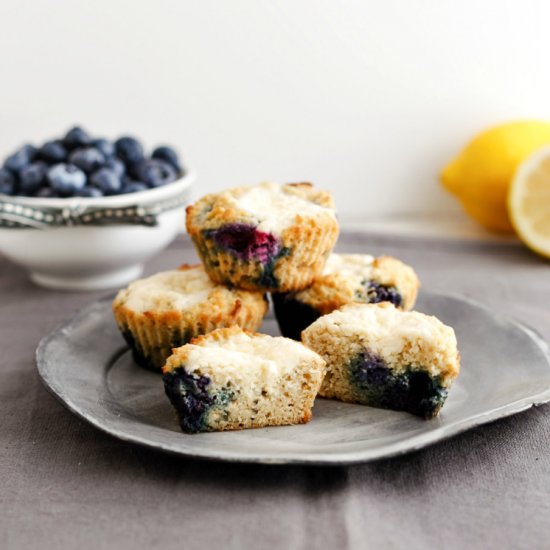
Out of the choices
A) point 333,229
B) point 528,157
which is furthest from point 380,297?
point 528,157

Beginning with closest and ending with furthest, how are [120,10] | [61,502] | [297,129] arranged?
[61,502] < [120,10] < [297,129]

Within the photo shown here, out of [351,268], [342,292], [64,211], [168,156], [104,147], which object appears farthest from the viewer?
[168,156]

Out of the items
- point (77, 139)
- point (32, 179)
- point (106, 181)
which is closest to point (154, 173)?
point (106, 181)

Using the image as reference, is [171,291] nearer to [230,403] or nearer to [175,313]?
[175,313]

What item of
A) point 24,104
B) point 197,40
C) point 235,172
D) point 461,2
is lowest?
point 235,172

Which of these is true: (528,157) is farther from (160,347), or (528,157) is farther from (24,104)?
(24,104)

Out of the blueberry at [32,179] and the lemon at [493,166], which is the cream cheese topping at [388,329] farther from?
the lemon at [493,166]
